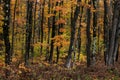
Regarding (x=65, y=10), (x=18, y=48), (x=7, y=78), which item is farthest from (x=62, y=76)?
(x=18, y=48)

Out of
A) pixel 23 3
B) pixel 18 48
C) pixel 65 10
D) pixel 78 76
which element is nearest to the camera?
pixel 78 76

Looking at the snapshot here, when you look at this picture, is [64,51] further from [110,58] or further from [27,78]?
[27,78]

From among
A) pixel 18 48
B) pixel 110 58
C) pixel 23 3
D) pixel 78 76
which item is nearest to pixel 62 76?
pixel 78 76

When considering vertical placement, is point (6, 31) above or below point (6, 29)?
below

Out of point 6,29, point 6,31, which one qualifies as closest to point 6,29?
point 6,29

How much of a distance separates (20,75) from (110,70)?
256 inches

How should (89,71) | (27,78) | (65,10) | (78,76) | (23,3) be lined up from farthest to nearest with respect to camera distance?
(23,3) < (65,10) < (89,71) < (78,76) < (27,78)

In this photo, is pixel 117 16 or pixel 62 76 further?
pixel 117 16

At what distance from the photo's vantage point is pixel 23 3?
2167 inches

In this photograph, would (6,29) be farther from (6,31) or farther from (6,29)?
(6,31)

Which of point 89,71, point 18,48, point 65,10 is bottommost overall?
point 18,48

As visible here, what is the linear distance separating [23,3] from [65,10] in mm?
29182

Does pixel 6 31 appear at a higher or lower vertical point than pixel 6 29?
lower

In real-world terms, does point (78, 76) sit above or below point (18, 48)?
above
